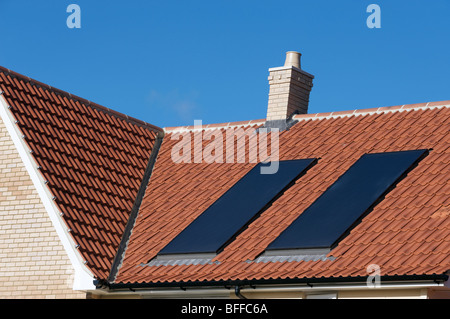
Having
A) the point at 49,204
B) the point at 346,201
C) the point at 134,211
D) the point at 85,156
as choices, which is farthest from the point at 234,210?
the point at 85,156

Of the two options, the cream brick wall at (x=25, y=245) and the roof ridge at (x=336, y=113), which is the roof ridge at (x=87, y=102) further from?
the cream brick wall at (x=25, y=245)

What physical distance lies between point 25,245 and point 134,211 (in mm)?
3062

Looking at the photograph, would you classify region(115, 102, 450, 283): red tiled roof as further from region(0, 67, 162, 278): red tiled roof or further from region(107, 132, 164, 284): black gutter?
region(0, 67, 162, 278): red tiled roof

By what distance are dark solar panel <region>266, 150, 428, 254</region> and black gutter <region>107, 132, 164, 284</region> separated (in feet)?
12.2

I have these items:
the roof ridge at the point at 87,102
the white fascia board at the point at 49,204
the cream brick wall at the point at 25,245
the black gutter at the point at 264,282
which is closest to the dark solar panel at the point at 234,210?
the black gutter at the point at 264,282

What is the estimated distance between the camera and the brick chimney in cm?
2469

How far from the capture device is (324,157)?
70.9ft

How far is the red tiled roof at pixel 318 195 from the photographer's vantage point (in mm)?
16922

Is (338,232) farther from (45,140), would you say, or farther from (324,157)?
(45,140)

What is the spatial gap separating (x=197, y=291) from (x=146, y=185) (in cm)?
587

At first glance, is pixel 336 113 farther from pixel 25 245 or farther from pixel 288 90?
pixel 25 245

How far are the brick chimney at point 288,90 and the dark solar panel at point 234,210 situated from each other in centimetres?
284

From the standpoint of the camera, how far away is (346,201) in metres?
19.0

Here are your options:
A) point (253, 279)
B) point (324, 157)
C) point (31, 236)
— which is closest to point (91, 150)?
point (31, 236)
